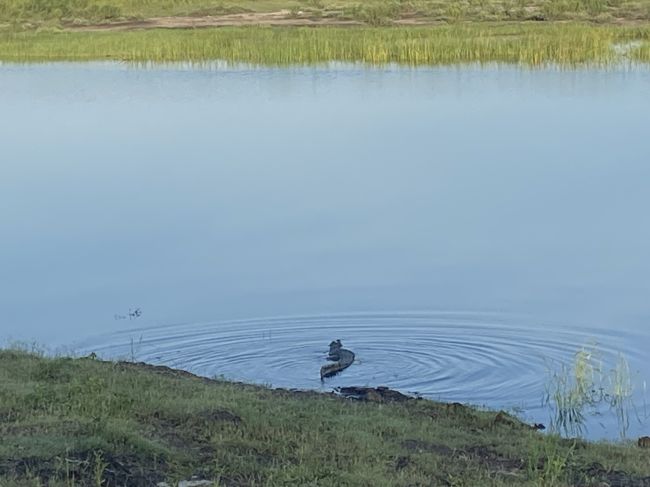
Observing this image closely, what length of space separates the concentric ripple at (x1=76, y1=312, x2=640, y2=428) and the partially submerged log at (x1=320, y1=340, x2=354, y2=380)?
6cm

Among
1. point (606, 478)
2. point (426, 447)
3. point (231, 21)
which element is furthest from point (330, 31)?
point (606, 478)

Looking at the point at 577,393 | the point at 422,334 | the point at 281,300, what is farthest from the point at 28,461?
the point at 281,300

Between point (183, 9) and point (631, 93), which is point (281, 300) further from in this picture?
point (183, 9)

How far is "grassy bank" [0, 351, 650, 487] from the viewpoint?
18.3 feet

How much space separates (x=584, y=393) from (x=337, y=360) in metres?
1.82

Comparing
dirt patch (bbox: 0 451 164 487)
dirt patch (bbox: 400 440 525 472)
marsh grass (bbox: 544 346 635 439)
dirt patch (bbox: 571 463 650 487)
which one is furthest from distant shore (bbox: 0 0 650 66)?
dirt patch (bbox: 0 451 164 487)

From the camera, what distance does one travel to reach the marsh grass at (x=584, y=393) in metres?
8.21

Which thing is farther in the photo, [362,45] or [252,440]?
[362,45]

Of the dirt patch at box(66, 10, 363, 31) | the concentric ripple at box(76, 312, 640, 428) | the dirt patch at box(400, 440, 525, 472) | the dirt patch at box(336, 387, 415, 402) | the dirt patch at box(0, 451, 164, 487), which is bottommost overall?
the dirt patch at box(66, 10, 363, 31)

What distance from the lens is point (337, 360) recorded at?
9.17 meters

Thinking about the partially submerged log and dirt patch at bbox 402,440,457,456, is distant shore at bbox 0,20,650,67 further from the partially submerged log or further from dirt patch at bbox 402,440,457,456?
dirt patch at bbox 402,440,457,456

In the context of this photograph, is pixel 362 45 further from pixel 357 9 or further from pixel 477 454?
pixel 477 454

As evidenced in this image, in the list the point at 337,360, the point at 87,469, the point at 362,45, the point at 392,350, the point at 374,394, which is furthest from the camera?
the point at 362,45

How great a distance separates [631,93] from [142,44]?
→ 48.5 feet
